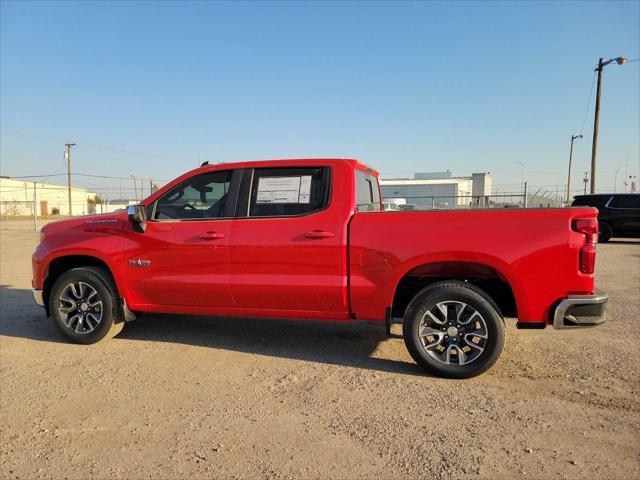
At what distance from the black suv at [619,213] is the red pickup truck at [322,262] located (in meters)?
13.9

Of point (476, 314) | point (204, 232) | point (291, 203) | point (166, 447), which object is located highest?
point (291, 203)

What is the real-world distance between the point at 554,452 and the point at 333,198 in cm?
266

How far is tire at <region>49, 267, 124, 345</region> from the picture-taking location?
16.5ft

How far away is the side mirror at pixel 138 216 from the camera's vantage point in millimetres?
4797

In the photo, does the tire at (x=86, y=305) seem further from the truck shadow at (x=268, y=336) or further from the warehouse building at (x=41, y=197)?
the warehouse building at (x=41, y=197)

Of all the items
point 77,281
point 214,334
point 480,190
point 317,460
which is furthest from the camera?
point 480,190

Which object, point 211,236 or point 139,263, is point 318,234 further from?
point 139,263

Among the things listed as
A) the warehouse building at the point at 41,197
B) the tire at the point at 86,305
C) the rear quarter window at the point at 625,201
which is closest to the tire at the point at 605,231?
the rear quarter window at the point at 625,201

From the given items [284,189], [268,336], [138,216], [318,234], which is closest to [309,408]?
[318,234]

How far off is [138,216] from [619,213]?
1644 cm

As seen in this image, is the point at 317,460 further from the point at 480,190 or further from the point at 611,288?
the point at 480,190

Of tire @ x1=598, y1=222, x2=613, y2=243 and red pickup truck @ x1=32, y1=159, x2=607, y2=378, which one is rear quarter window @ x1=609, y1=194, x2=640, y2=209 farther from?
red pickup truck @ x1=32, y1=159, x2=607, y2=378

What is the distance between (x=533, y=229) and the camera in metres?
3.88

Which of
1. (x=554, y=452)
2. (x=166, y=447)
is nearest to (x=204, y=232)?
(x=166, y=447)
